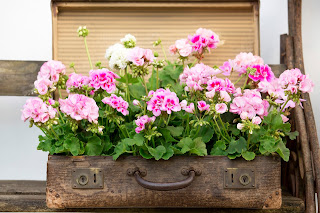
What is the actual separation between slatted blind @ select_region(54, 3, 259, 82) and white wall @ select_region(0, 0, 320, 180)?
0.25 m

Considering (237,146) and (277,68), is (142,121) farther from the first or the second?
(277,68)

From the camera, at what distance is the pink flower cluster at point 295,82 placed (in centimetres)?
121

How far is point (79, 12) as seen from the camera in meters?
1.67

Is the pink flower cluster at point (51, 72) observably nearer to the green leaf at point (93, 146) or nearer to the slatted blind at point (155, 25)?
the green leaf at point (93, 146)

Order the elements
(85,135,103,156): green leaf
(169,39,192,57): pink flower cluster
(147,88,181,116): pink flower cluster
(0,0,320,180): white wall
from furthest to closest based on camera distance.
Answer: (0,0,320,180): white wall < (169,39,192,57): pink flower cluster < (85,135,103,156): green leaf < (147,88,181,116): pink flower cluster

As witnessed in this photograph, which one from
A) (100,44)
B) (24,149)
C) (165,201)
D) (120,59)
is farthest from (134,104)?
(24,149)

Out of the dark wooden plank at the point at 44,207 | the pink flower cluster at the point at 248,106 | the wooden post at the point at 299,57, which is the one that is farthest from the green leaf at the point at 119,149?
the wooden post at the point at 299,57

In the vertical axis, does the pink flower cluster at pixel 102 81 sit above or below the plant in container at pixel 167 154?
above

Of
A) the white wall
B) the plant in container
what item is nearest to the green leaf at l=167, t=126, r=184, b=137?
the plant in container

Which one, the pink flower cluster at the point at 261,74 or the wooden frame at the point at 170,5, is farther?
the wooden frame at the point at 170,5

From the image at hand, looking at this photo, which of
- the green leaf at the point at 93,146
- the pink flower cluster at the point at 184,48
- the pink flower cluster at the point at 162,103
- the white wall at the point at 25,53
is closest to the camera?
the pink flower cluster at the point at 162,103

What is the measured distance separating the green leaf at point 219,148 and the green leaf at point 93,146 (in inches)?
13.2

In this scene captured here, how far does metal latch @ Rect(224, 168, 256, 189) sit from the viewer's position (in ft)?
4.00

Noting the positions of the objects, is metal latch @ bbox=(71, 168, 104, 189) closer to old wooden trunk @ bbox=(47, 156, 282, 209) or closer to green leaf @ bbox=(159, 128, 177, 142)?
old wooden trunk @ bbox=(47, 156, 282, 209)
